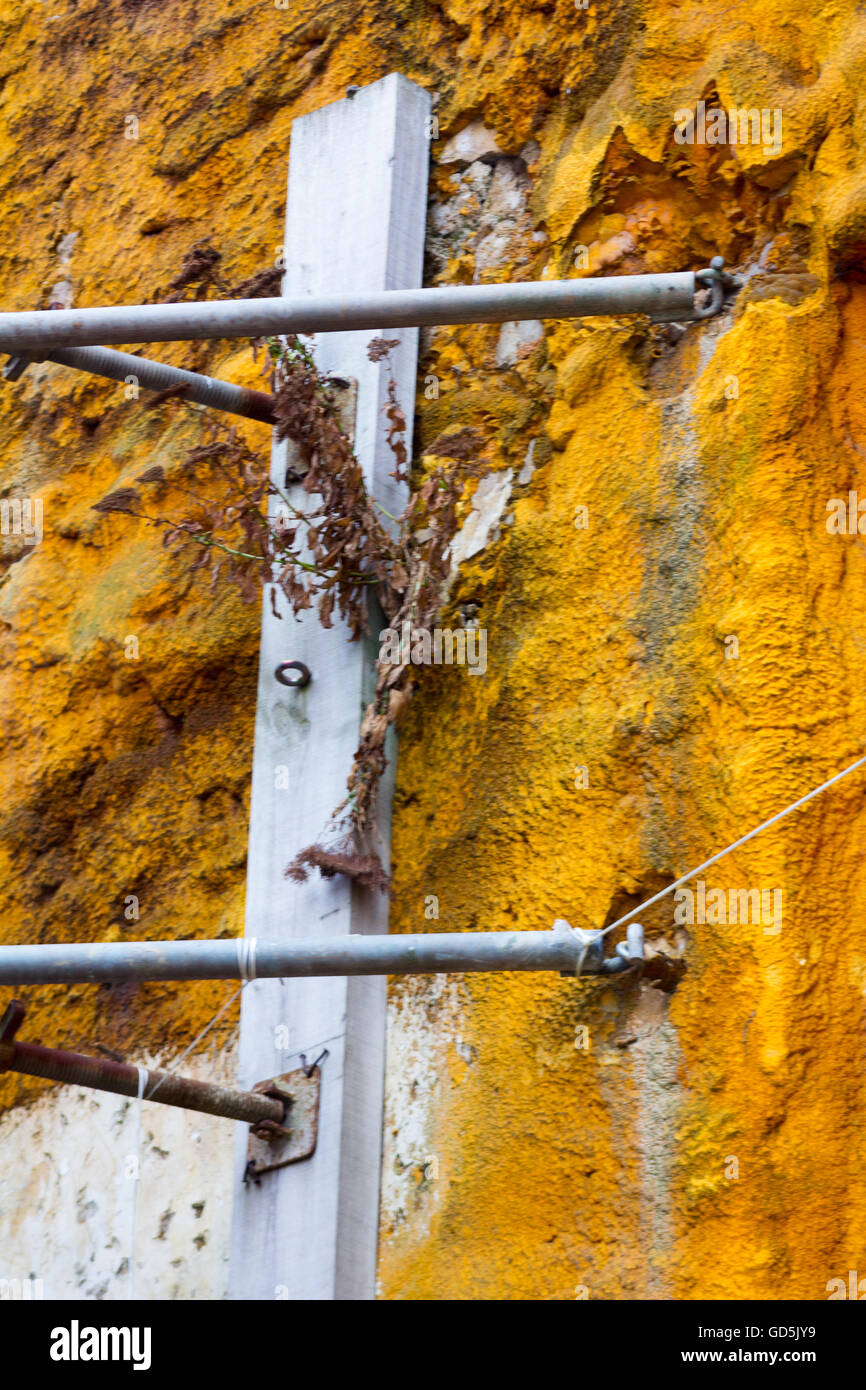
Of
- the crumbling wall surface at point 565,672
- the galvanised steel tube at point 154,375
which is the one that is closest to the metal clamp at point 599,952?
the crumbling wall surface at point 565,672

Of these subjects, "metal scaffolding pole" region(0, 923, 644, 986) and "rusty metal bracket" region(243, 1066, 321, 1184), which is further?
"rusty metal bracket" region(243, 1066, 321, 1184)

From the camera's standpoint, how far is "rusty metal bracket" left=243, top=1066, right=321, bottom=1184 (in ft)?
15.5

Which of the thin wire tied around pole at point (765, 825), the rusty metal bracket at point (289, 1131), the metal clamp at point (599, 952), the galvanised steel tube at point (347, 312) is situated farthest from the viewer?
the rusty metal bracket at point (289, 1131)

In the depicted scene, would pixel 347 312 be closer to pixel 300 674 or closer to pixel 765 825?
pixel 300 674

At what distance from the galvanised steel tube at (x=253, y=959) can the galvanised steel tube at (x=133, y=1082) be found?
29 centimetres

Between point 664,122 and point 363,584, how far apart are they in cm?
143

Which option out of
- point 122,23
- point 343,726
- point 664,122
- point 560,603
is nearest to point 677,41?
point 664,122

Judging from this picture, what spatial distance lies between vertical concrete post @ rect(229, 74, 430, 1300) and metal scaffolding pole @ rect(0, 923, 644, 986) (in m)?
0.75

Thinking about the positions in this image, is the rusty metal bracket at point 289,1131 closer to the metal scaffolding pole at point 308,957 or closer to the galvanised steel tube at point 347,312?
the metal scaffolding pole at point 308,957

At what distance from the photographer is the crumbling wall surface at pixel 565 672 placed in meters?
4.30

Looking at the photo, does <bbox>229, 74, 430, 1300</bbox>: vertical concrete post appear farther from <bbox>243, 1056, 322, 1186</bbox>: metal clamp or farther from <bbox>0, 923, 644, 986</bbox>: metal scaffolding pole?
<bbox>0, 923, 644, 986</bbox>: metal scaffolding pole

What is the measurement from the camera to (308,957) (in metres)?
4.05

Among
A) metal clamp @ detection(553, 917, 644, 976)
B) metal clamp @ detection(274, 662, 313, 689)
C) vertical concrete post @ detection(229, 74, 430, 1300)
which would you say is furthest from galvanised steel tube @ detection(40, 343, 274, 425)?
metal clamp @ detection(553, 917, 644, 976)

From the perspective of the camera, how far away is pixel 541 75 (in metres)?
5.73
